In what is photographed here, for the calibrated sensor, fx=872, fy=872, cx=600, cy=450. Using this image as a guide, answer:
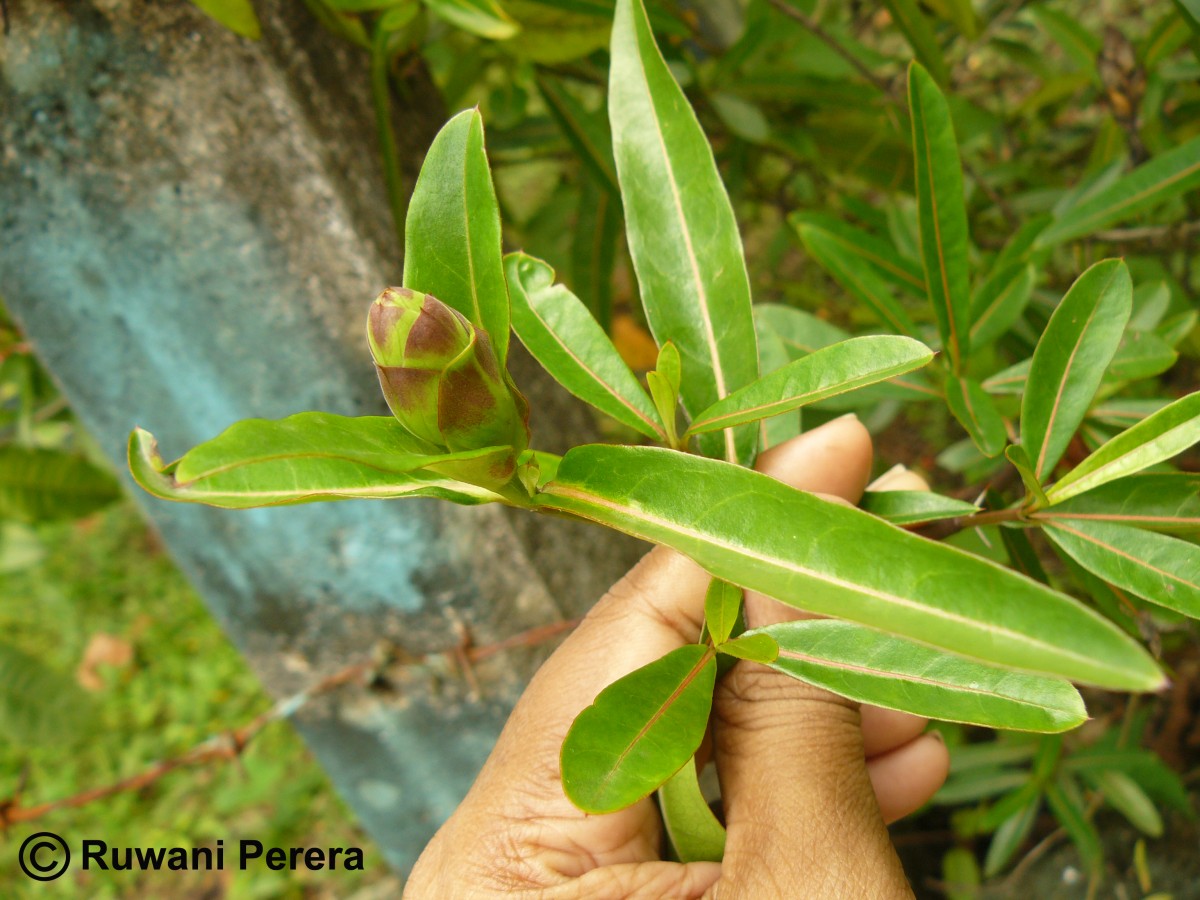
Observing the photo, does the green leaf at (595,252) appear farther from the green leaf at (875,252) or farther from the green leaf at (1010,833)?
the green leaf at (1010,833)

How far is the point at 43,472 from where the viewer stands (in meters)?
1.32

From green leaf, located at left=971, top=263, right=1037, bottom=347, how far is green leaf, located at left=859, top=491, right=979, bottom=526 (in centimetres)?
33

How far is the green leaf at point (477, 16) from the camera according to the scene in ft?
2.82

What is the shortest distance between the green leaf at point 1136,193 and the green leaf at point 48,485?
141cm

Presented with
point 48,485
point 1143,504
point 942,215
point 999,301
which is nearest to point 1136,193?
point 999,301

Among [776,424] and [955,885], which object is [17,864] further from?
[776,424]

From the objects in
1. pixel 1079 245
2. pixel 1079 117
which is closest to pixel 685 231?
pixel 1079 245

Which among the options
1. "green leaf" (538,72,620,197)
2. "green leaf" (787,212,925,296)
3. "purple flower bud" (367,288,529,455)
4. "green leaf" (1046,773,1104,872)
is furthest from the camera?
"green leaf" (1046,773,1104,872)

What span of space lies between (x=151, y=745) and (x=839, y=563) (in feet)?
8.91

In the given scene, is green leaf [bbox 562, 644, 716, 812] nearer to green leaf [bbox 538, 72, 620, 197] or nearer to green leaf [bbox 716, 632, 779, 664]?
green leaf [bbox 716, 632, 779, 664]

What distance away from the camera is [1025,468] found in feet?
1.94

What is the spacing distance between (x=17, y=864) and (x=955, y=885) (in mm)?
2413

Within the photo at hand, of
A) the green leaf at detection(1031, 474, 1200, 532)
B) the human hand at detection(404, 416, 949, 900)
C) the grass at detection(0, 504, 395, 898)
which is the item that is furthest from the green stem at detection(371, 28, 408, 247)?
the grass at detection(0, 504, 395, 898)

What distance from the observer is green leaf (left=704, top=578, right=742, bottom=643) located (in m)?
0.59
